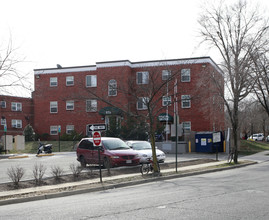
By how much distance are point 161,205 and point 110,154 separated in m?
10.0

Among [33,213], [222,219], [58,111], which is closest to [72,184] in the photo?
[33,213]

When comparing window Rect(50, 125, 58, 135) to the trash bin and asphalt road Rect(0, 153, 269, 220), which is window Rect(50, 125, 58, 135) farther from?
asphalt road Rect(0, 153, 269, 220)

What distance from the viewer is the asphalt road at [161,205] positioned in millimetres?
8164

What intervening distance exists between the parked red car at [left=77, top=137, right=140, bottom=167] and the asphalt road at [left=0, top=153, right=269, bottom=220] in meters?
6.37

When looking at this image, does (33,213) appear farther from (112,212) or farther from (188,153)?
(188,153)

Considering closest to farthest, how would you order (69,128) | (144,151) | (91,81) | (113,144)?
(113,144) → (144,151) → (91,81) → (69,128)

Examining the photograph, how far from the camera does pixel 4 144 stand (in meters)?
33.6

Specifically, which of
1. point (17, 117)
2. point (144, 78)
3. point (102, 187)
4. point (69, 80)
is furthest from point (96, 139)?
point (17, 117)

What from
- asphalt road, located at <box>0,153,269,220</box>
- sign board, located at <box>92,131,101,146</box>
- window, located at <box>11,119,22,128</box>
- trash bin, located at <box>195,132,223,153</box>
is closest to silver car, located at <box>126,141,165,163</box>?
sign board, located at <box>92,131,101,146</box>

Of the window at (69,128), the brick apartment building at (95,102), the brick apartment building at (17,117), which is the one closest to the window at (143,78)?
the brick apartment building at (95,102)

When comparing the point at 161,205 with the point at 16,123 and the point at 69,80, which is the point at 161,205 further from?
the point at 16,123

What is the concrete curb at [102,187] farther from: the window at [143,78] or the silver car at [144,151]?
the window at [143,78]

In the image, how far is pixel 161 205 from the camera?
934 cm

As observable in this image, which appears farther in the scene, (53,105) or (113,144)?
(53,105)
